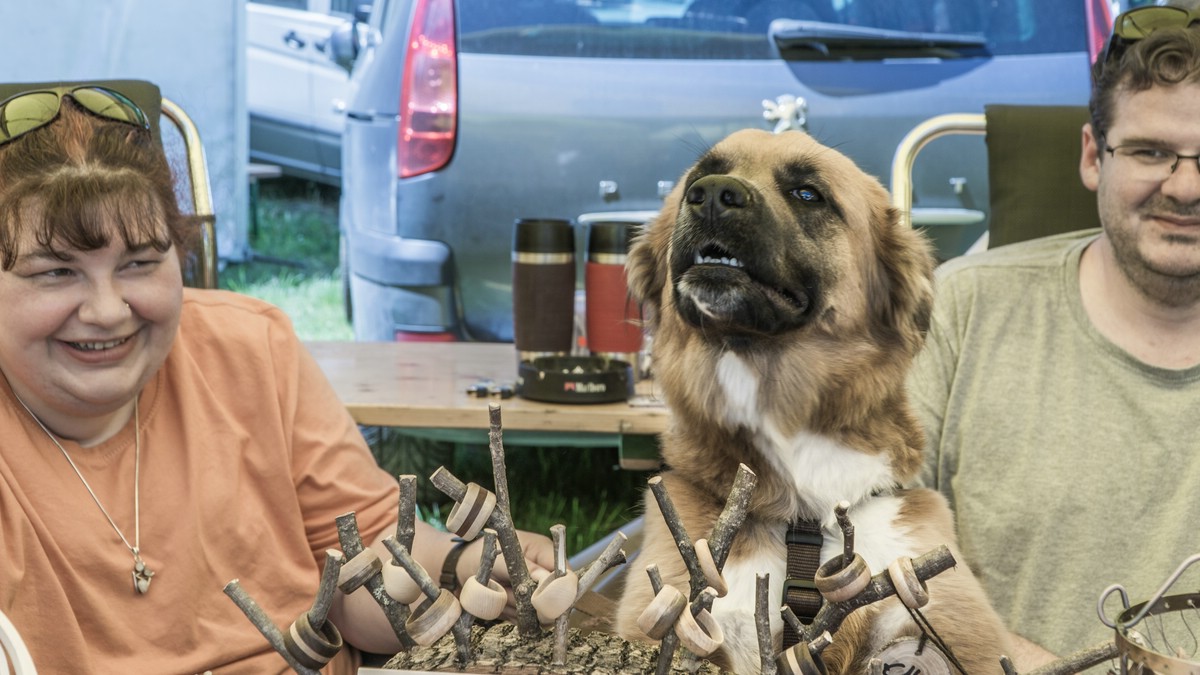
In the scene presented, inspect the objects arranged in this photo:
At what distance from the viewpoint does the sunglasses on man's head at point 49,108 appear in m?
1.33

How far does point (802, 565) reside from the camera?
124 centimetres

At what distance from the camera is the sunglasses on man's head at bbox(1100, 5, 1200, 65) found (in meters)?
1.58

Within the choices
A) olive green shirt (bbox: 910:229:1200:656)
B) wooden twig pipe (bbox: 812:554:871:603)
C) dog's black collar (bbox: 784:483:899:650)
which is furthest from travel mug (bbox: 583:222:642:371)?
wooden twig pipe (bbox: 812:554:871:603)

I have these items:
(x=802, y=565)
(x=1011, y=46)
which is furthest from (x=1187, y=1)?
(x=1011, y=46)

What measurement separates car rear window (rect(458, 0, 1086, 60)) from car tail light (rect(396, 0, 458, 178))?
196mm

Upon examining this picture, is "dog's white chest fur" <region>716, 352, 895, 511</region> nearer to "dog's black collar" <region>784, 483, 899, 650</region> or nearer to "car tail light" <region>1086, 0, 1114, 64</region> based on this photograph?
"dog's black collar" <region>784, 483, 899, 650</region>

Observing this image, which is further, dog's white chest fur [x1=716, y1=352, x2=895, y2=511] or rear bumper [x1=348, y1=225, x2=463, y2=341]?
rear bumper [x1=348, y1=225, x2=463, y2=341]

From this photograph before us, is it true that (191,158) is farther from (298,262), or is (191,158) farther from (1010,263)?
(298,262)

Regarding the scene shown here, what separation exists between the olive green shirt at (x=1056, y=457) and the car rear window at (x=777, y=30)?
5.94 ft

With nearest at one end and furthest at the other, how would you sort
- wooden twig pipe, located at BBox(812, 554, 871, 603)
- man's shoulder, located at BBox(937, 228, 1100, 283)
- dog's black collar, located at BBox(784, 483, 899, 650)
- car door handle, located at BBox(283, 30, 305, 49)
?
wooden twig pipe, located at BBox(812, 554, 871, 603)
dog's black collar, located at BBox(784, 483, 899, 650)
man's shoulder, located at BBox(937, 228, 1100, 283)
car door handle, located at BBox(283, 30, 305, 49)

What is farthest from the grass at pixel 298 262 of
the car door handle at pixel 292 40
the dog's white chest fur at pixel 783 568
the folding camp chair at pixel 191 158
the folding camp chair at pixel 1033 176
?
the dog's white chest fur at pixel 783 568

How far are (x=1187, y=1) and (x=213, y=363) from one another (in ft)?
5.27

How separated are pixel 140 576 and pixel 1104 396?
1.32 metres

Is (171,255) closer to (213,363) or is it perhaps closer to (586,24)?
(213,363)
